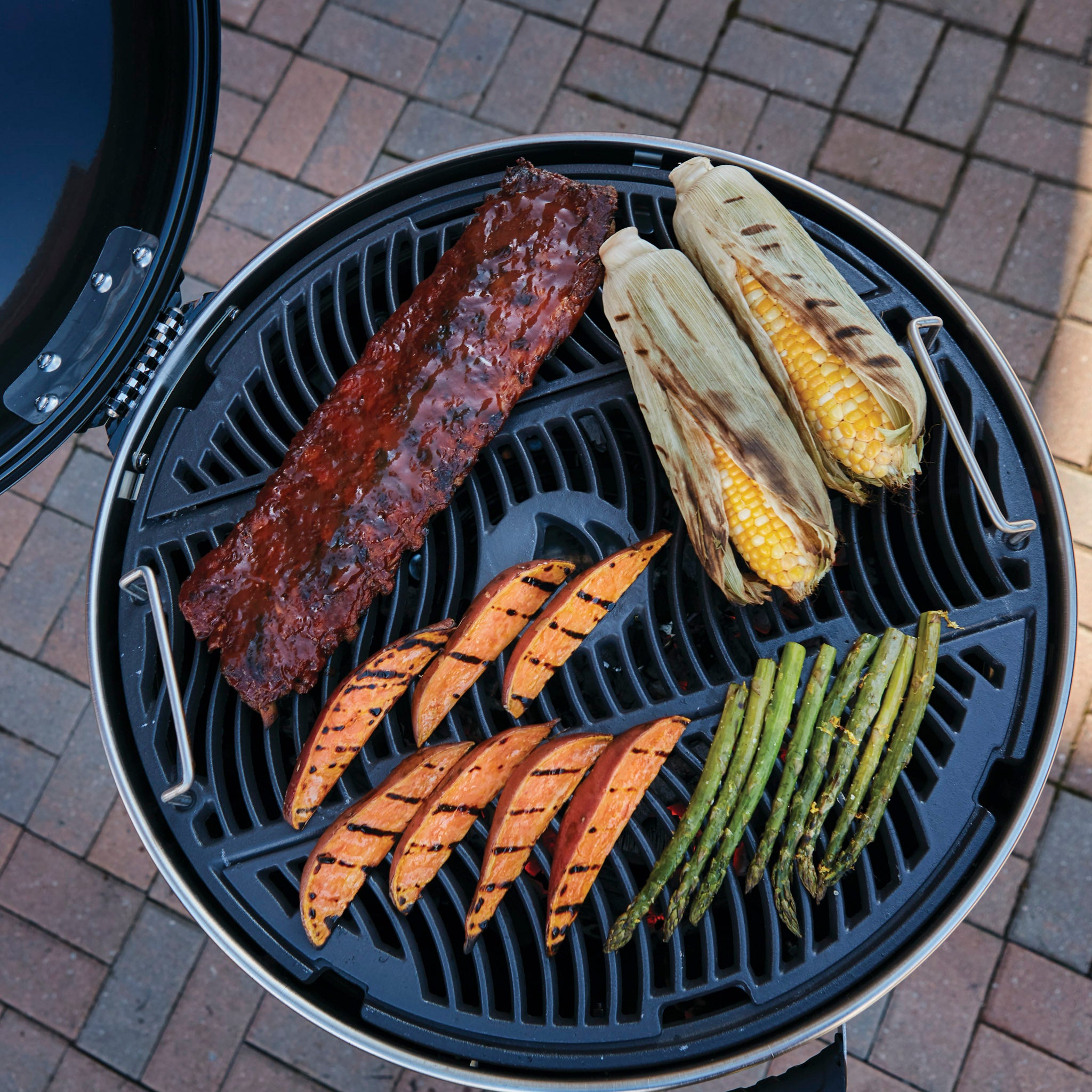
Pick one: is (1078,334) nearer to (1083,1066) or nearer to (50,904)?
(1083,1066)

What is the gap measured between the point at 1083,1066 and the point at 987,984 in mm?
401

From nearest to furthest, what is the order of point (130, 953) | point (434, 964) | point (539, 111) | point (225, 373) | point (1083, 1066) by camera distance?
point (434, 964) → point (225, 373) → point (1083, 1066) → point (130, 953) → point (539, 111)

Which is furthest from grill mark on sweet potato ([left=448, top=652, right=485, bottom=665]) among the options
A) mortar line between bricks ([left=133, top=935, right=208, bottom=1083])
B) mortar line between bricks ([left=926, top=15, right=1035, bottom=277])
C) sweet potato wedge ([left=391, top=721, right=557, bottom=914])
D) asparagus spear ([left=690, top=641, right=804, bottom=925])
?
mortar line between bricks ([left=926, top=15, right=1035, bottom=277])

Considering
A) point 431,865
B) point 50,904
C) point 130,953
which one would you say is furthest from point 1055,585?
point 50,904

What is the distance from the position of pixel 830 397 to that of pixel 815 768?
0.98 m

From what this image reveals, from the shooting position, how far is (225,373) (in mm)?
2512

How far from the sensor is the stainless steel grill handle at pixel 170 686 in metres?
2.13

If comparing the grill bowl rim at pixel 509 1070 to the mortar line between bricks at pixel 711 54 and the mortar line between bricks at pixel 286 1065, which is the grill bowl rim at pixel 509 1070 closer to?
the mortar line between bricks at pixel 286 1065

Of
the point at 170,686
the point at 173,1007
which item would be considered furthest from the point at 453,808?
the point at 173,1007

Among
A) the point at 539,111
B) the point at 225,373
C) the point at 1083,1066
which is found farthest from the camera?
the point at 539,111

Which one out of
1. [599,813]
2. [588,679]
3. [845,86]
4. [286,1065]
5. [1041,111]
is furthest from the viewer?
[845,86]

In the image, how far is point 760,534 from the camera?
2.23 metres

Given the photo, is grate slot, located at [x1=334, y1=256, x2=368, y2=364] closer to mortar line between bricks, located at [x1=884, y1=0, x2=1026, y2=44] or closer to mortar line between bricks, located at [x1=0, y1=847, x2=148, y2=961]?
mortar line between bricks, located at [x1=0, y1=847, x2=148, y2=961]

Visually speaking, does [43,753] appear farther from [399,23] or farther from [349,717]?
[399,23]
